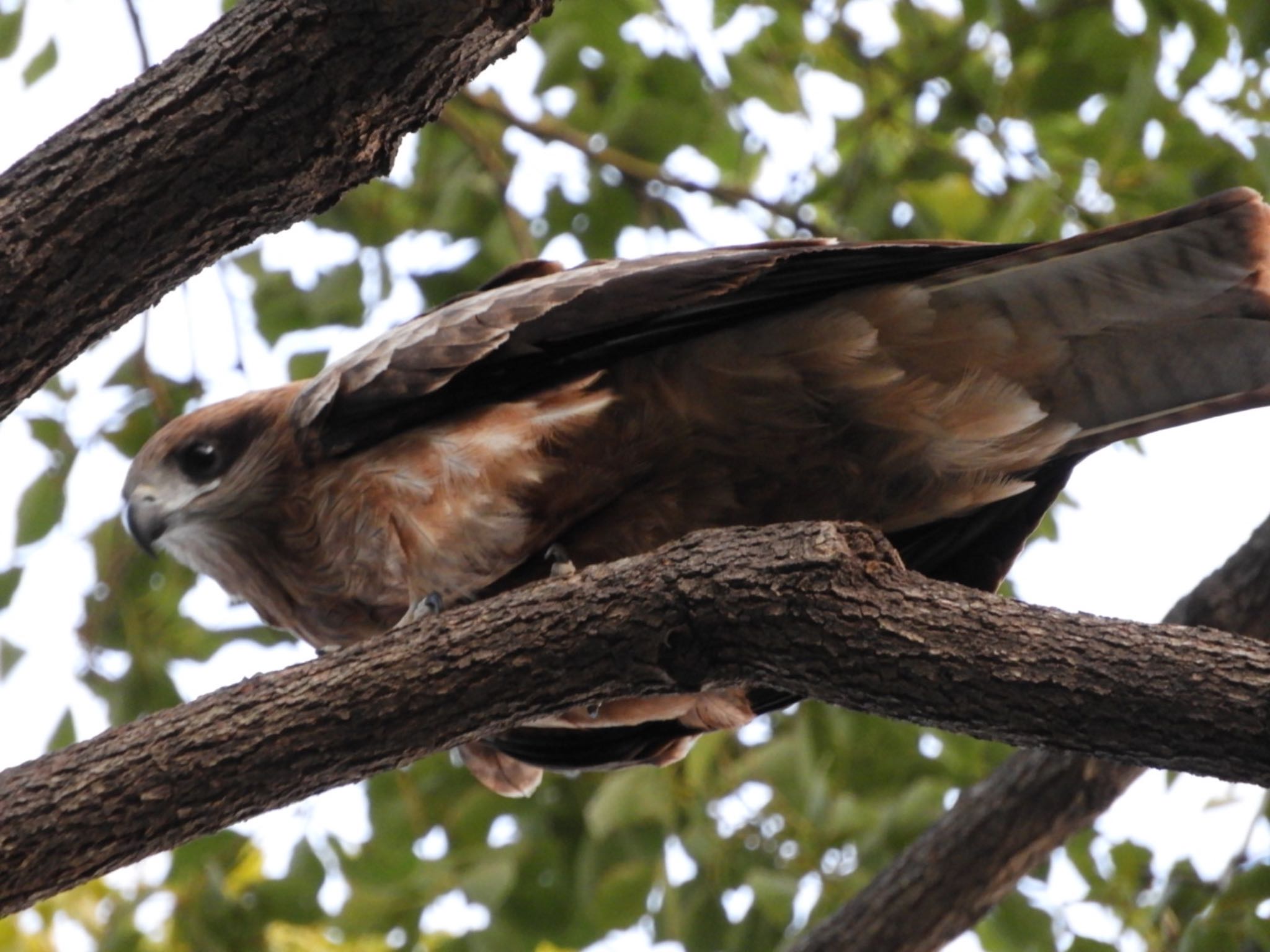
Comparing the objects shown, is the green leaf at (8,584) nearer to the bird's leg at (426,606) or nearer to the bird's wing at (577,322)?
the bird's wing at (577,322)

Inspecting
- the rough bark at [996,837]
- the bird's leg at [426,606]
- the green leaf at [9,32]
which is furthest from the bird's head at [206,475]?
the rough bark at [996,837]

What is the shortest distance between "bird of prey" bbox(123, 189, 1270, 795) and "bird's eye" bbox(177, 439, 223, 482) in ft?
0.91

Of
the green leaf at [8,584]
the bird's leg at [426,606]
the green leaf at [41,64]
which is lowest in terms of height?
the bird's leg at [426,606]

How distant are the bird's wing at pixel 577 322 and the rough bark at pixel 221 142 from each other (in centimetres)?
92

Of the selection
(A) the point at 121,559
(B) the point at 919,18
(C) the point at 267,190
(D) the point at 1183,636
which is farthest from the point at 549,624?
(B) the point at 919,18

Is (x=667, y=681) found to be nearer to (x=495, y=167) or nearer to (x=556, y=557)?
(x=556, y=557)

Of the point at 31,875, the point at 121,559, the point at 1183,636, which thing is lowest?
the point at 1183,636

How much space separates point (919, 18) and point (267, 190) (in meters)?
3.99

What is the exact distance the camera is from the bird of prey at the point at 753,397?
3336 mm

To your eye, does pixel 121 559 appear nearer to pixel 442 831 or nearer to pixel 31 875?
pixel 442 831

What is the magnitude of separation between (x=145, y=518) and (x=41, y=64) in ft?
6.18

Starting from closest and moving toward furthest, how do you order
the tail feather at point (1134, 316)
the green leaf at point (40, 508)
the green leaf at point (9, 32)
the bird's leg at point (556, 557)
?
the tail feather at point (1134, 316), the bird's leg at point (556, 557), the green leaf at point (40, 508), the green leaf at point (9, 32)

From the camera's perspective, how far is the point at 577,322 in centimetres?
344

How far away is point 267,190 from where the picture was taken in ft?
8.43
